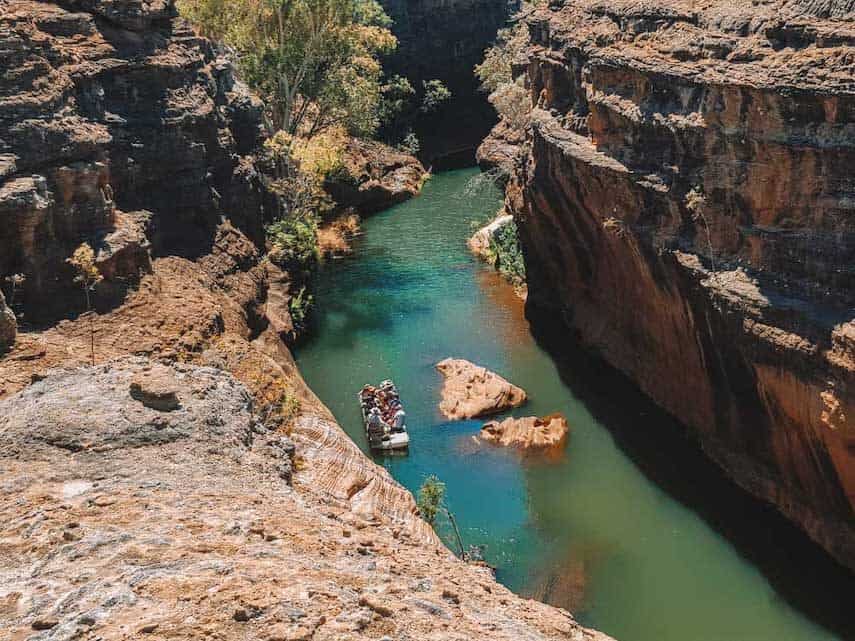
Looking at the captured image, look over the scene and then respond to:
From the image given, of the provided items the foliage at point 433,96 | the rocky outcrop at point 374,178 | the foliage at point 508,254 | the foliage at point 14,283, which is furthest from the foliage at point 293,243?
the foliage at point 433,96

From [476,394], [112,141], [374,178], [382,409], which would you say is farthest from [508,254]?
[112,141]

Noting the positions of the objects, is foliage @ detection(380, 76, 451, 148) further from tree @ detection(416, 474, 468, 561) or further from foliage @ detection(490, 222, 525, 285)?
tree @ detection(416, 474, 468, 561)

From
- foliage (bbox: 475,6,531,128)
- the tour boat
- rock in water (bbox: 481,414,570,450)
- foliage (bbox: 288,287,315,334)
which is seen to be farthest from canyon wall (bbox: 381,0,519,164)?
rock in water (bbox: 481,414,570,450)

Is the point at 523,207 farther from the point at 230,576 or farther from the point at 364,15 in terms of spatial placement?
the point at 230,576

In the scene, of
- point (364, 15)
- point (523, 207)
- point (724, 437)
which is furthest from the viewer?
point (364, 15)

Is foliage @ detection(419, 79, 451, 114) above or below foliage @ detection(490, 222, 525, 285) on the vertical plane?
above

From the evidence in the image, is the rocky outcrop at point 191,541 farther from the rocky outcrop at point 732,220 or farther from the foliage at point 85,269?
the rocky outcrop at point 732,220

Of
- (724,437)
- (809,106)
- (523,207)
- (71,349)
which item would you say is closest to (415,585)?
(71,349)
